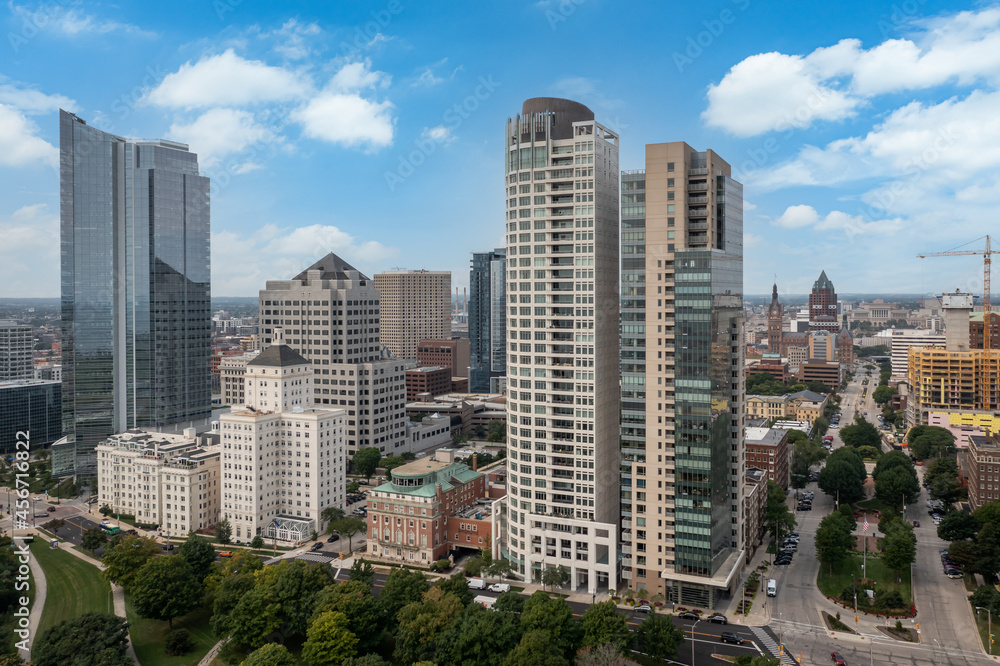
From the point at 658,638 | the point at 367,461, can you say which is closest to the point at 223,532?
the point at 367,461

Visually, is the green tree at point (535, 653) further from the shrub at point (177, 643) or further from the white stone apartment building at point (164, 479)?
the white stone apartment building at point (164, 479)

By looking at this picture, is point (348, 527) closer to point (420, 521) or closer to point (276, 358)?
point (420, 521)

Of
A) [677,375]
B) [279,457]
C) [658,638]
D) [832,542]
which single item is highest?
[677,375]

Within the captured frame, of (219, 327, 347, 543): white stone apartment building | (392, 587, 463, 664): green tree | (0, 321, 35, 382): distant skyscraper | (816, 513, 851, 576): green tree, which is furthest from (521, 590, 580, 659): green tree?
(0, 321, 35, 382): distant skyscraper

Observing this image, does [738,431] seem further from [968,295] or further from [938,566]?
[968,295]

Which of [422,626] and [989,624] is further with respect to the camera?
[989,624]

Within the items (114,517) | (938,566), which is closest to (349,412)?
(114,517)
